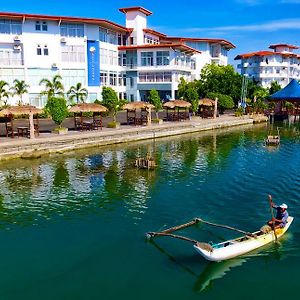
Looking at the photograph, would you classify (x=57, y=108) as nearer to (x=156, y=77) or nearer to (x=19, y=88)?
(x=19, y=88)

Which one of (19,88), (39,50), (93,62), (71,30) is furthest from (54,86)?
(71,30)

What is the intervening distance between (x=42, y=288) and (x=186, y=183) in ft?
43.6

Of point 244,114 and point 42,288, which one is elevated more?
point 244,114

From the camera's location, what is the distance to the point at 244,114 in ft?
205

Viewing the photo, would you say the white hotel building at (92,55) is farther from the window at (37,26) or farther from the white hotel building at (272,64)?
the white hotel building at (272,64)

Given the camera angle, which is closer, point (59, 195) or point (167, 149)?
point (59, 195)

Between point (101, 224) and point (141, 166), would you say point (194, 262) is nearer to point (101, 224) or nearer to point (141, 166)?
point (101, 224)

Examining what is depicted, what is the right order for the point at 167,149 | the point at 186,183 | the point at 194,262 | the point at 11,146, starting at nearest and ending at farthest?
the point at 194,262 → the point at 186,183 → the point at 11,146 → the point at 167,149

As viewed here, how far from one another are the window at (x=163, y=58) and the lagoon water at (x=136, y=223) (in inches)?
1441

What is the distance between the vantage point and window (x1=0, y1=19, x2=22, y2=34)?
54.6 meters

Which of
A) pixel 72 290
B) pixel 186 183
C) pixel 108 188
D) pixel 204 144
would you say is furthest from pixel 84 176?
pixel 204 144

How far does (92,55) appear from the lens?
60.7 metres

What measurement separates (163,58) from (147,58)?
304 cm

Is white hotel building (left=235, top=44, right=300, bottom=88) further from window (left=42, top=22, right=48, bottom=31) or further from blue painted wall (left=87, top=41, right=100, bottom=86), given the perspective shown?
window (left=42, top=22, right=48, bottom=31)
